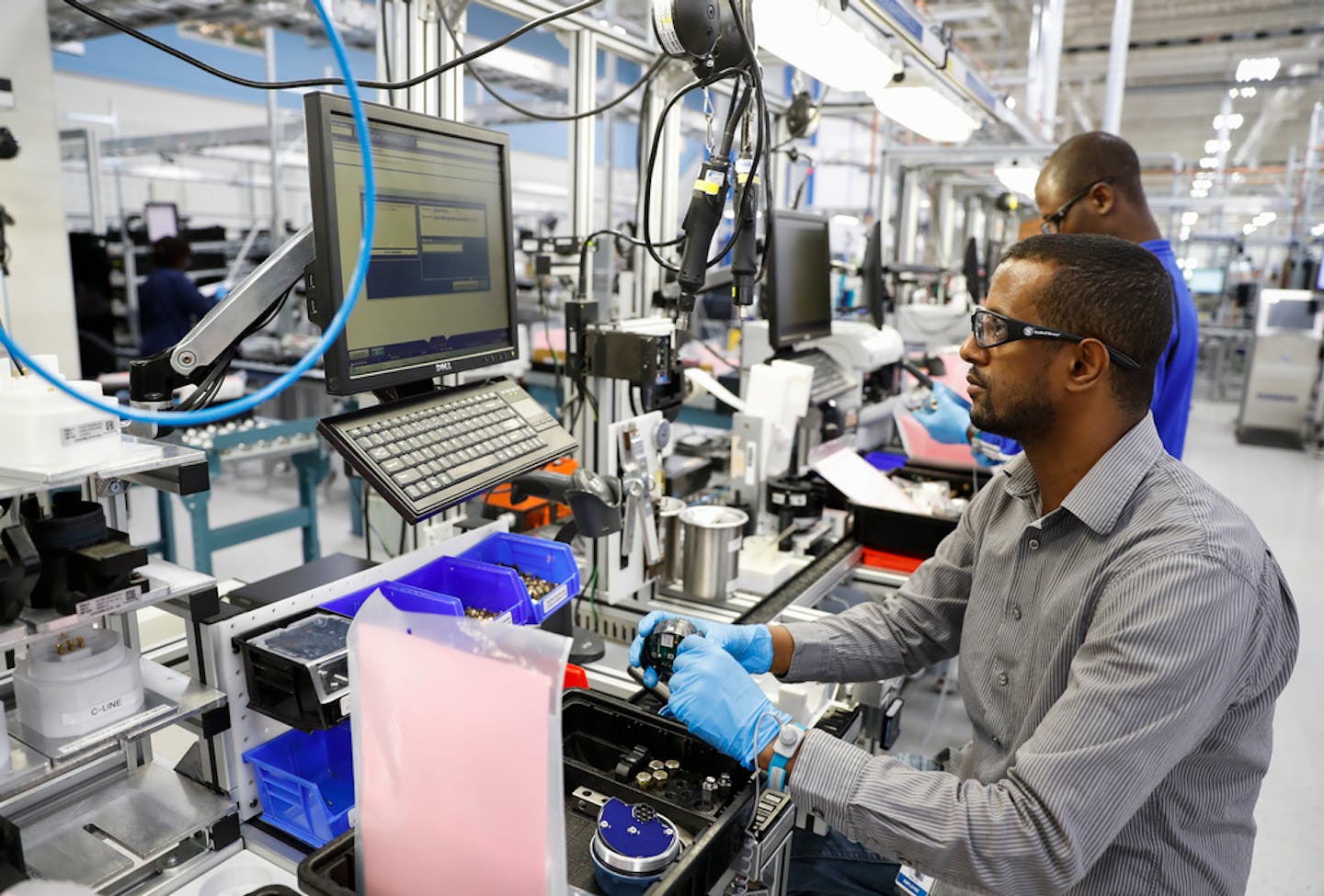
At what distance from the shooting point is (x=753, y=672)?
1416 mm

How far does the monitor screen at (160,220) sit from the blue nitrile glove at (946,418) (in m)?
5.27

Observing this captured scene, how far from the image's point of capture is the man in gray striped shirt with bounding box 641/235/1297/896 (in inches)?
39.0

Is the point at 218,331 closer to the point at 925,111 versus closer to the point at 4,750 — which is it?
the point at 4,750

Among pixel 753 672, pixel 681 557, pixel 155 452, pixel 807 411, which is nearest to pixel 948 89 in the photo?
pixel 807 411

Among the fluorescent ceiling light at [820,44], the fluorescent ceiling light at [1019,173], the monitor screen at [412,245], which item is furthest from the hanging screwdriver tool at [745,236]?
the fluorescent ceiling light at [1019,173]

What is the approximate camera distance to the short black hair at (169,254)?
4703 mm

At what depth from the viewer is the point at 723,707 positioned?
1.09m

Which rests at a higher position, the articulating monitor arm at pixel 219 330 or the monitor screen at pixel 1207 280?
the monitor screen at pixel 1207 280

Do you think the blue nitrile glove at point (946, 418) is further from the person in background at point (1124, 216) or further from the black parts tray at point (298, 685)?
the black parts tray at point (298, 685)

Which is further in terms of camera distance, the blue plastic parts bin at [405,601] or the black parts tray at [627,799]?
the blue plastic parts bin at [405,601]

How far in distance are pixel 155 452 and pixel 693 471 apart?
Result: 6.40 feet

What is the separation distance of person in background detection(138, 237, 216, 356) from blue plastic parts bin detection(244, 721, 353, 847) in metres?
4.03

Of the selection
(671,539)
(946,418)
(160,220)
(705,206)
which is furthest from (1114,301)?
(160,220)

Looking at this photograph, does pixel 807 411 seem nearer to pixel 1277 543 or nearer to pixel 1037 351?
pixel 1037 351
